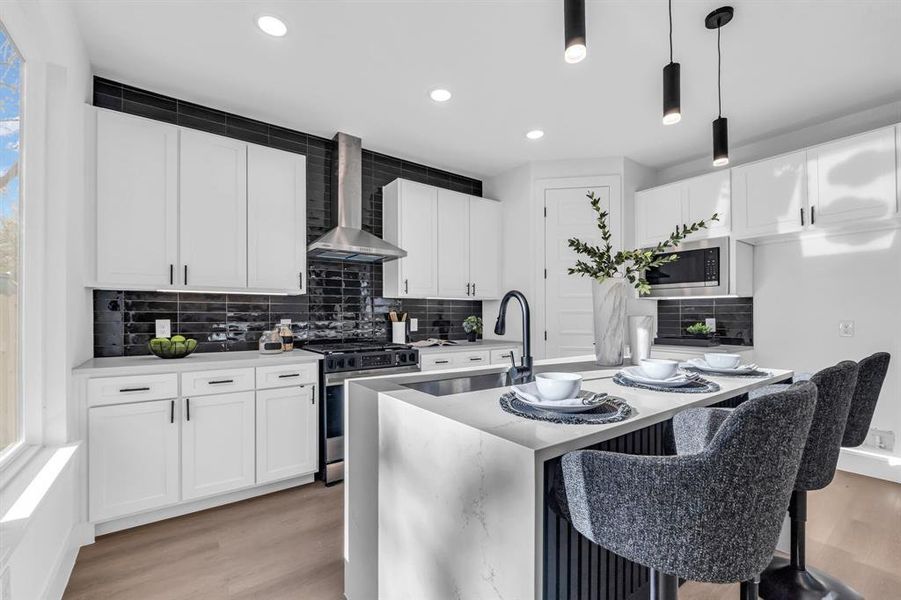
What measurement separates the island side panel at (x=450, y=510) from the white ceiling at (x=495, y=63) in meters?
2.01

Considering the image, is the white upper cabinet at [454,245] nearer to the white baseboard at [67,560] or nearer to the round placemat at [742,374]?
the round placemat at [742,374]

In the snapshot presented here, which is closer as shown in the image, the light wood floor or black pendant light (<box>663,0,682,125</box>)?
black pendant light (<box>663,0,682,125</box>)

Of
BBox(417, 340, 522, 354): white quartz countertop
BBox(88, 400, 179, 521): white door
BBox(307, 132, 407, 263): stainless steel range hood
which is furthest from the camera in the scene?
BBox(417, 340, 522, 354): white quartz countertop

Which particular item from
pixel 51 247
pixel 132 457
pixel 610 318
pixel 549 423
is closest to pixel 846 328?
pixel 610 318

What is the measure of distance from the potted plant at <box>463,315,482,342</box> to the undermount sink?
8.63 ft

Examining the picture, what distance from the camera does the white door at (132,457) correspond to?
226 centimetres

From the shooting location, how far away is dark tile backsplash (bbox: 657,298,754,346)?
383cm

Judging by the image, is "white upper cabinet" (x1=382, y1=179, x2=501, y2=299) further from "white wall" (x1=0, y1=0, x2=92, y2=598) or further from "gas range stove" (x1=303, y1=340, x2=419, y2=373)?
"white wall" (x1=0, y1=0, x2=92, y2=598)

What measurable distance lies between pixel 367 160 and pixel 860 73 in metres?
3.56

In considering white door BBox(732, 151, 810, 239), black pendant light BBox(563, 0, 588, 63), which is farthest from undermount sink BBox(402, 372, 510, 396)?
white door BBox(732, 151, 810, 239)

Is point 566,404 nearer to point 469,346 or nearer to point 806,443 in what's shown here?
point 806,443

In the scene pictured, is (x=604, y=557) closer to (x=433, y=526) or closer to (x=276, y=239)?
(x=433, y=526)

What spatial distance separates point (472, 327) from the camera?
446 centimetres

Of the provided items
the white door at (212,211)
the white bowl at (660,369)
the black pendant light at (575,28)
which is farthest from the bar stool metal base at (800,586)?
the white door at (212,211)
